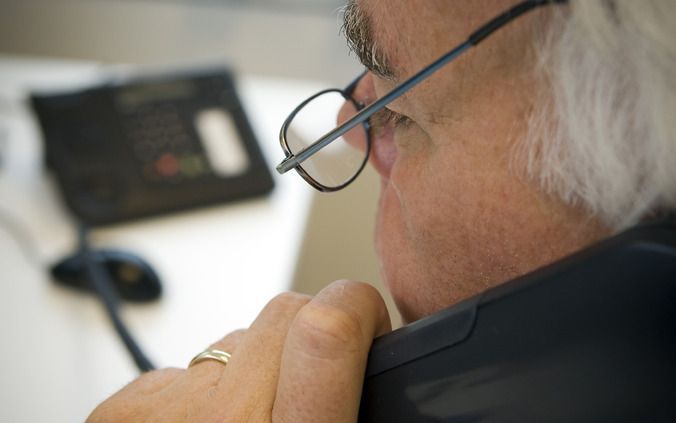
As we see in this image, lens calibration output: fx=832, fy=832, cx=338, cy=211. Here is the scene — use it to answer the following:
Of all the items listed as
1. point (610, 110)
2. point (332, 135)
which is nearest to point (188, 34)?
point (332, 135)

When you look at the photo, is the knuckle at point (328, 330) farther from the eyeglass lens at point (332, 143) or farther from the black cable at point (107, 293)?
the black cable at point (107, 293)

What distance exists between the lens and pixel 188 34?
1554mm

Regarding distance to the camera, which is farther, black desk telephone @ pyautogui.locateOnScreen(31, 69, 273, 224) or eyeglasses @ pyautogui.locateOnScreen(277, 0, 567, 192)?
black desk telephone @ pyautogui.locateOnScreen(31, 69, 273, 224)

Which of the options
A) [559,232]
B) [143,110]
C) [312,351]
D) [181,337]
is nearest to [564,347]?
[559,232]

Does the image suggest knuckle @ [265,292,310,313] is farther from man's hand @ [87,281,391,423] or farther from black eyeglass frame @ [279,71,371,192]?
Result: black eyeglass frame @ [279,71,371,192]

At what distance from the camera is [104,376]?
2.93 ft

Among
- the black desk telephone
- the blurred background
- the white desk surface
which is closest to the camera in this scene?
the white desk surface

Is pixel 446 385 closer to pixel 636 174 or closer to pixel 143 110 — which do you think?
pixel 636 174

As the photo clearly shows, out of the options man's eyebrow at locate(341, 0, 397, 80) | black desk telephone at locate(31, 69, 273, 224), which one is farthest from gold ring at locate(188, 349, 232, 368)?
black desk telephone at locate(31, 69, 273, 224)

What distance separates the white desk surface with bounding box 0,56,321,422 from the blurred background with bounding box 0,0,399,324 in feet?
0.96

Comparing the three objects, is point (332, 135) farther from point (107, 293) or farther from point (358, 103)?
point (107, 293)

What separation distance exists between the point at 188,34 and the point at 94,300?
2.35 feet

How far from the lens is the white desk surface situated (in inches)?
34.9

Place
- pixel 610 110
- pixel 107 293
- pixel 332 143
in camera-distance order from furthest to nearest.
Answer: pixel 107 293 → pixel 332 143 → pixel 610 110
